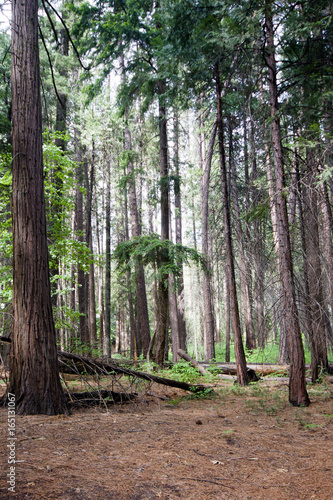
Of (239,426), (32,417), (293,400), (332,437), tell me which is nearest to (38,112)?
(32,417)

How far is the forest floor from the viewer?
2.66 metres

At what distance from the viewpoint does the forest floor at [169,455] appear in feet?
8.73

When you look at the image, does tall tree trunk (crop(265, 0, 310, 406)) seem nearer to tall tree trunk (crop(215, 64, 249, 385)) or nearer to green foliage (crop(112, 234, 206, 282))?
tall tree trunk (crop(215, 64, 249, 385))

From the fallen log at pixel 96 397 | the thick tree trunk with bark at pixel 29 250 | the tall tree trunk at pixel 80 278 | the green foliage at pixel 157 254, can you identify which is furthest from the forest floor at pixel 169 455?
the tall tree trunk at pixel 80 278

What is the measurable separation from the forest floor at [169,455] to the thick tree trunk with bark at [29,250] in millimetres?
485

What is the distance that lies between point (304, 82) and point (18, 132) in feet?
22.1

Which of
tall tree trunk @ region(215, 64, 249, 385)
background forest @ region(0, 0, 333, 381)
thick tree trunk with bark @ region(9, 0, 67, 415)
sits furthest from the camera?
tall tree trunk @ region(215, 64, 249, 385)

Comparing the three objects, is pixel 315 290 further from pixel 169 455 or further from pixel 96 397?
Result: pixel 169 455

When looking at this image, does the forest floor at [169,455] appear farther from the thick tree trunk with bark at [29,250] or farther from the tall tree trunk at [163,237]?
the tall tree trunk at [163,237]

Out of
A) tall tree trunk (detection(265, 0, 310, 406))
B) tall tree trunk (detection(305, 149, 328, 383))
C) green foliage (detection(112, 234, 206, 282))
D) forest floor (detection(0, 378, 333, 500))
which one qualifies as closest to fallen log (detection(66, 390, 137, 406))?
forest floor (detection(0, 378, 333, 500))

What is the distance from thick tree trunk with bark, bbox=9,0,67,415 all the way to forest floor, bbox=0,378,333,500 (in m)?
0.49

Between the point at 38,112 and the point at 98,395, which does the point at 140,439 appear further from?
the point at 38,112

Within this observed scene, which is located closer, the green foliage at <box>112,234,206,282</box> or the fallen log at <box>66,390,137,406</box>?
the fallen log at <box>66,390,137,406</box>

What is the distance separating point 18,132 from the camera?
5340 millimetres
